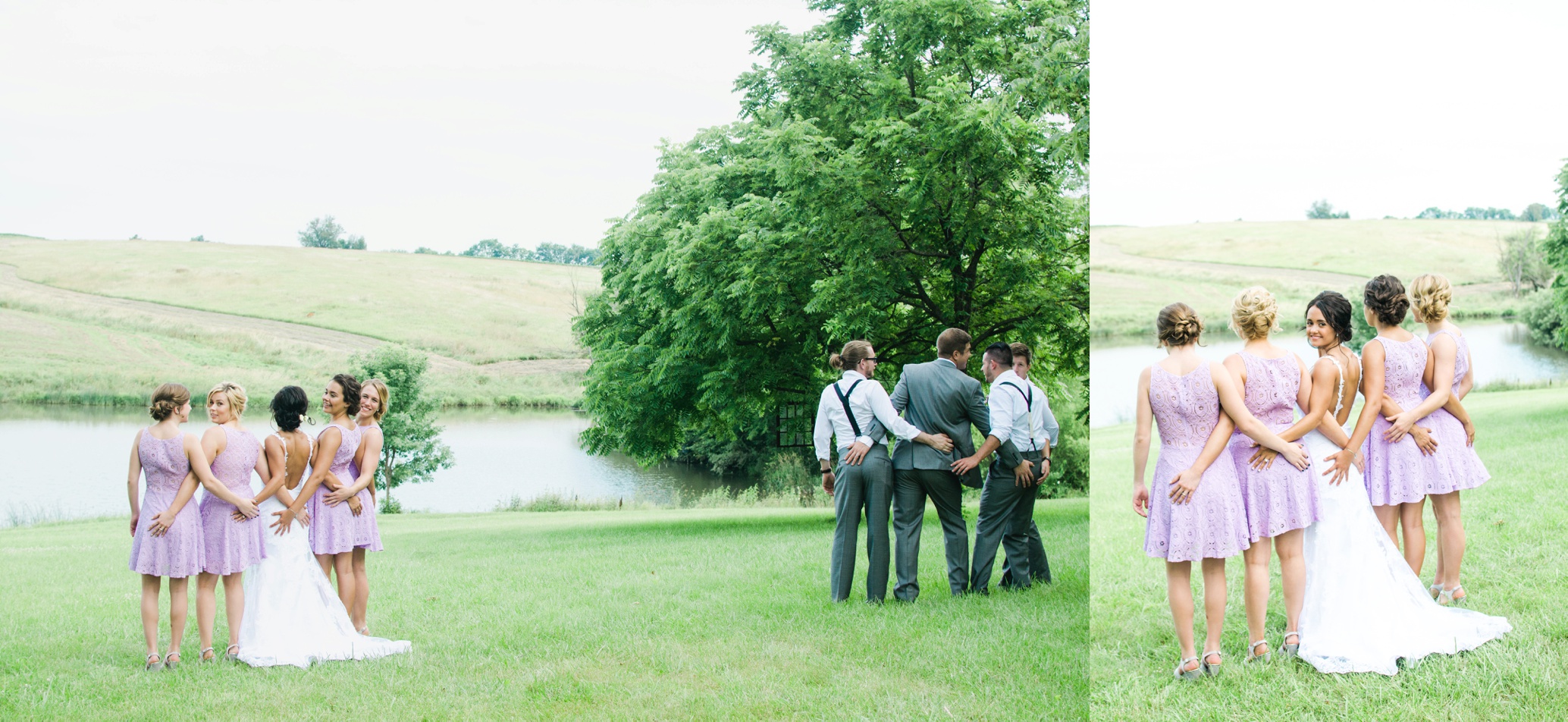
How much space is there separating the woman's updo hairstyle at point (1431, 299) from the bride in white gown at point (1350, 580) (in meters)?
0.54

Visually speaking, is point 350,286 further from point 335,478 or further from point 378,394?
point 335,478

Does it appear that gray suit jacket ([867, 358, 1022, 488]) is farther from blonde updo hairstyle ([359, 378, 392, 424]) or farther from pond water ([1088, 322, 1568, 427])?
blonde updo hairstyle ([359, 378, 392, 424])

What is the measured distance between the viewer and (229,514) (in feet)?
17.5

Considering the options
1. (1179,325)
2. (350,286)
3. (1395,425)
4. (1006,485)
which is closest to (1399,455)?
(1395,425)

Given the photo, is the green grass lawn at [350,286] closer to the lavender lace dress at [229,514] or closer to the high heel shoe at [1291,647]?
the lavender lace dress at [229,514]

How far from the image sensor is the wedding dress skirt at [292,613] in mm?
5352

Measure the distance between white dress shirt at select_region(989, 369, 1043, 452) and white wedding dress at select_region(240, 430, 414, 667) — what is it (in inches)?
143

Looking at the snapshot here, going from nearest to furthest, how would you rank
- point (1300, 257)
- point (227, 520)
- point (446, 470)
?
point (227, 520), point (1300, 257), point (446, 470)

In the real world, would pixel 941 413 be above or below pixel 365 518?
above

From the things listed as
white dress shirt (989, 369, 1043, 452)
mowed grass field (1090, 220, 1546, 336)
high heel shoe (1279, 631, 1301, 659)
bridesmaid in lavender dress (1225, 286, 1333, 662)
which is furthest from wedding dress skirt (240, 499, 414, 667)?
mowed grass field (1090, 220, 1546, 336)

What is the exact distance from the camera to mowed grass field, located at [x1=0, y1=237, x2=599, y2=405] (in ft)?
24.7

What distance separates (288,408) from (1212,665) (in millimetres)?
4638

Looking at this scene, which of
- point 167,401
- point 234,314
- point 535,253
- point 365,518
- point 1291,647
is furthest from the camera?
point 535,253

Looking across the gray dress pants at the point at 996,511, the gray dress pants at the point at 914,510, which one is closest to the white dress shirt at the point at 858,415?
the gray dress pants at the point at 914,510
